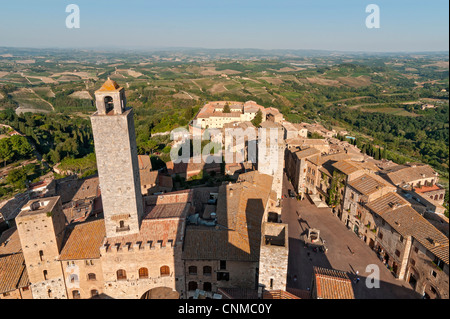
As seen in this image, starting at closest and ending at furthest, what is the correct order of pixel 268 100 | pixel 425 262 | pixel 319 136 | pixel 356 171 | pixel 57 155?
pixel 425 262, pixel 356 171, pixel 57 155, pixel 319 136, pixel 268 100

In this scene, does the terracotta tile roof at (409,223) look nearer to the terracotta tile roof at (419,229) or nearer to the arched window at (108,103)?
the terracotta tile roof at (419,229)

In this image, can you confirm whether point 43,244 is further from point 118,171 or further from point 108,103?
point 108,103

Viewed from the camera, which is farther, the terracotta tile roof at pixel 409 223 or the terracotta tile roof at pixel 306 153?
the terracotta tile roof at pixel 306 153

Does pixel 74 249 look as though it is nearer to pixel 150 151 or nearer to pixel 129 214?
pixel 129 214

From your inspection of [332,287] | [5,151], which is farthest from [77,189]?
[332,287]

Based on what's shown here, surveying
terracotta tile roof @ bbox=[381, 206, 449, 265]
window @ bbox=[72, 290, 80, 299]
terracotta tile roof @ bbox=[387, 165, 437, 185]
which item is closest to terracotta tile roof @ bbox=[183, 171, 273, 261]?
window @ bbox=[72, 290, 80, 299]

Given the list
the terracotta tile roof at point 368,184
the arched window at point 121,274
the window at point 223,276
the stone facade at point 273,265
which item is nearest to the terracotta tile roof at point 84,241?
the arched window at point 121,274

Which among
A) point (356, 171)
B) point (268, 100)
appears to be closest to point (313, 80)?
point (268, 100)
